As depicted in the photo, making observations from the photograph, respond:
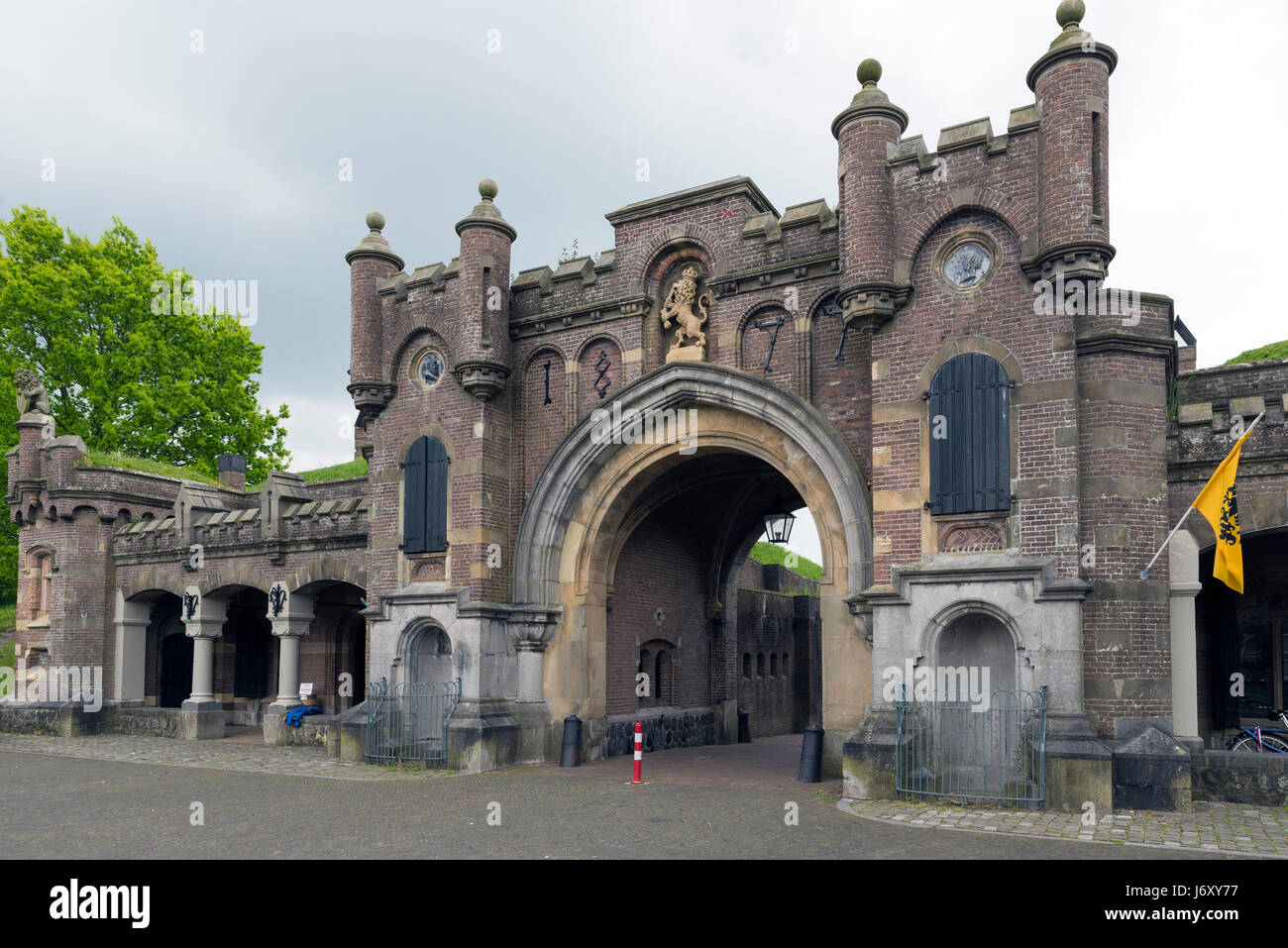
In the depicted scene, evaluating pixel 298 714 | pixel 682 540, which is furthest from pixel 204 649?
pixel 682 540

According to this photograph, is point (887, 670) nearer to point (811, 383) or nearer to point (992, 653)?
point (992, 653)

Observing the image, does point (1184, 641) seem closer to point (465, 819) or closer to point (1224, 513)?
point (1224, 513)

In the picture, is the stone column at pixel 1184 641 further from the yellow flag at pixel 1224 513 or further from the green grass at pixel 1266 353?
the green grass at pixel 1266 353

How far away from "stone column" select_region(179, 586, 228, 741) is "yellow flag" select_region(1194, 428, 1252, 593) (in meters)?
19.3

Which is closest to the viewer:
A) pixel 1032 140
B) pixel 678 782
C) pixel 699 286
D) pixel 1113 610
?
pixel 1113 610

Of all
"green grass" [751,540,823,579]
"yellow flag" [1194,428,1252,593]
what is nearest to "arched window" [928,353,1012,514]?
"yellow flag" [1194,428,1252,593]

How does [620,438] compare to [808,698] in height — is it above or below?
above

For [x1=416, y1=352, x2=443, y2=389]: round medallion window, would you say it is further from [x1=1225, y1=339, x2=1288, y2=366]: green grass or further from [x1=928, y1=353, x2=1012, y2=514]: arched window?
[x1=1225, y1=339, x2=1288, y2=366]: green grass

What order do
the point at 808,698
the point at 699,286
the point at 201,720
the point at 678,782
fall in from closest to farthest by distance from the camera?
1. the point at 678,782
2. the point at 699,286
3. the point at 201,720
4. the point at 808,698

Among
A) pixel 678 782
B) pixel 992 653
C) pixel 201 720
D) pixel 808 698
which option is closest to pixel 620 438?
pixel 678 782

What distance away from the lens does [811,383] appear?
14.0m

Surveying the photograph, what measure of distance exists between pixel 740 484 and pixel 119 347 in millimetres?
20651

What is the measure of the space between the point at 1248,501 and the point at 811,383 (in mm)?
5552

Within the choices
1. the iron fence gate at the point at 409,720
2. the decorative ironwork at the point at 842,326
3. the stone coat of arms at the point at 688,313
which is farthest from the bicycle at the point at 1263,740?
the iron fence gate at the point at 409,720
